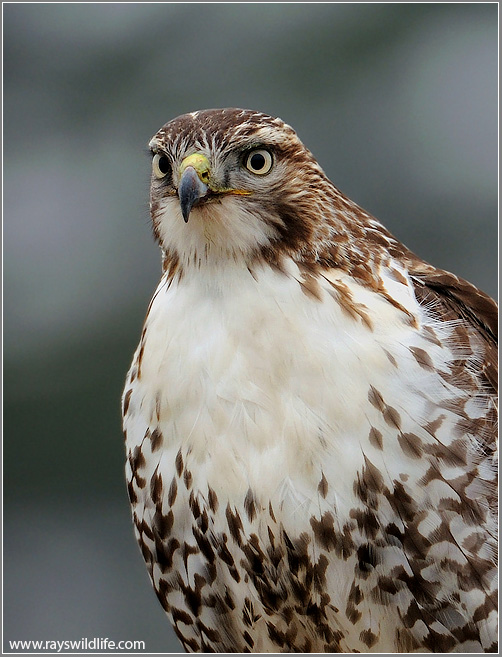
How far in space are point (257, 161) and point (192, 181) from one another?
167mm

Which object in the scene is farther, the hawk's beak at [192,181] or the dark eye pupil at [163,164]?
the dark eye pupil at [163,164]

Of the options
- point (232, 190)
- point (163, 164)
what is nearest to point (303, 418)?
point (232, 190)

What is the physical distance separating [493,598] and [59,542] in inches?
109

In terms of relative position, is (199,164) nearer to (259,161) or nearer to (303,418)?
(259,161)

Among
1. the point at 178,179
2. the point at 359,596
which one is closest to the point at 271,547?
the point at 359,596

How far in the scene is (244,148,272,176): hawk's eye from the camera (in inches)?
73.0

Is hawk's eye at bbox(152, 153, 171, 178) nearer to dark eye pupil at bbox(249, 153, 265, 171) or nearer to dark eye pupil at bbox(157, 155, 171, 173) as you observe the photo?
dark eye pupil at bbox(157, 155, 171, 173)

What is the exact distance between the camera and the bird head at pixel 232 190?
1.81m

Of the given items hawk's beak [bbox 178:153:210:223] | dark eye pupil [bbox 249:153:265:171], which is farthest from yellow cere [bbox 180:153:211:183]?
dark eye pupil [bbox 249:153:265:171]

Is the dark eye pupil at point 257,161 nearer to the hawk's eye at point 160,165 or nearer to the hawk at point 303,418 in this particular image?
Result: the hawk at point 303,418

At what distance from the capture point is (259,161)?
1.87 meters

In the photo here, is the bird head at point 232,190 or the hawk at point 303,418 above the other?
the bird head at point 232,190

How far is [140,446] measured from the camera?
2.02 m

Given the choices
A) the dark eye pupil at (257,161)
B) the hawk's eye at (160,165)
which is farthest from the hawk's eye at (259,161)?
the hawk's eye at (160,165)
